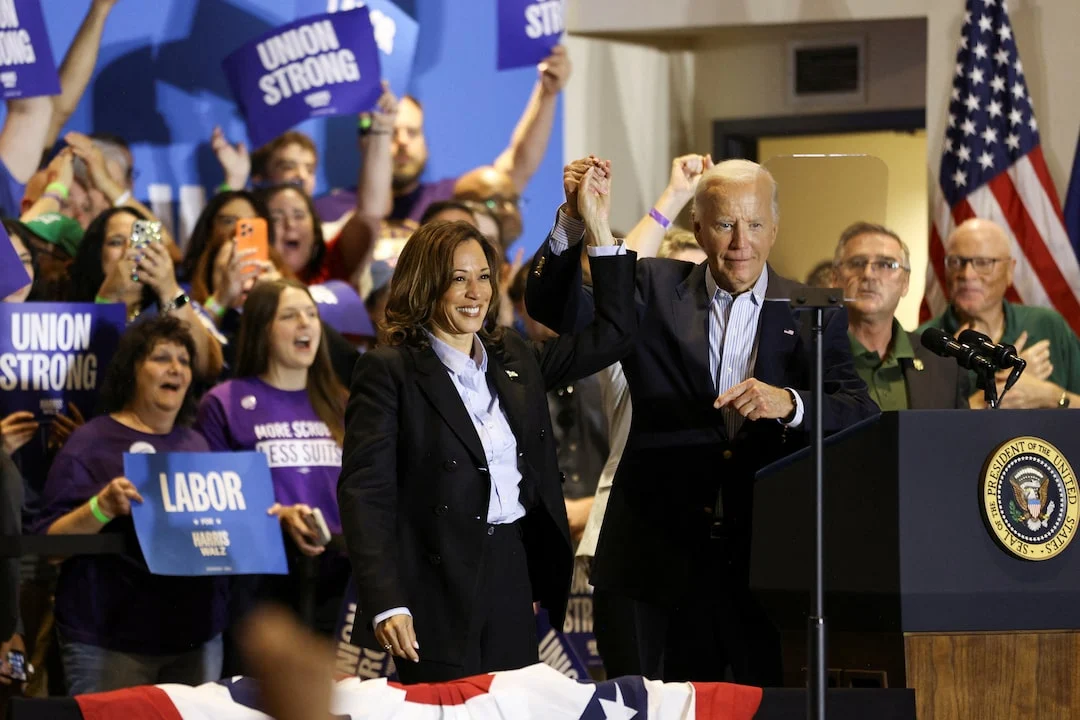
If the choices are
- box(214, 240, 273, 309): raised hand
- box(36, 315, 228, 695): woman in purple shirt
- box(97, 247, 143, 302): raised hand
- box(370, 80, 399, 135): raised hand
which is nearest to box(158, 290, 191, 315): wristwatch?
box(97, 247, 143, 302): raised hand

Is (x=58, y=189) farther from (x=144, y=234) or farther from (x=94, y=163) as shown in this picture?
(x=144, y=234)

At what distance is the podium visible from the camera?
8.63 ft

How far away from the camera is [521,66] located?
23.1 ft

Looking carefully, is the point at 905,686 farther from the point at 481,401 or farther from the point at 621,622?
the point at 481,401

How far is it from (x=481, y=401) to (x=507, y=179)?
408 cm

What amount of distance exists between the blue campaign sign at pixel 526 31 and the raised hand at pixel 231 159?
1.38 meters

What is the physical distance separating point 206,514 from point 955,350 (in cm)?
251

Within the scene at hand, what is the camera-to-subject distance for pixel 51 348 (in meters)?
5.13

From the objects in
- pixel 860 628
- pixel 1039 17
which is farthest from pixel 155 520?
pixel 1039 17

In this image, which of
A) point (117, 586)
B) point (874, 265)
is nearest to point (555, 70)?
point (874, 265)

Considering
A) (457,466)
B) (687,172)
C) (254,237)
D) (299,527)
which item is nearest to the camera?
(457,466)

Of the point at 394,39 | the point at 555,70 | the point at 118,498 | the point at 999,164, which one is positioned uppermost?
the point at 394,39

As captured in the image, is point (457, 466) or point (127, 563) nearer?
point (457, 466)

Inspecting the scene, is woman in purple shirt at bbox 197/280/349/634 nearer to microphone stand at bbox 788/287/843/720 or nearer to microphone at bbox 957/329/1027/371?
microphone at bbox 957/329/1027/371
